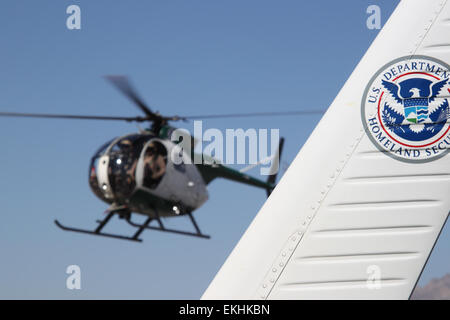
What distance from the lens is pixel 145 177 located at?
62.0ft

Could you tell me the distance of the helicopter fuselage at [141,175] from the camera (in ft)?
61.0

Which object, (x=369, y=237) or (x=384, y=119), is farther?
(x=384, y=119)

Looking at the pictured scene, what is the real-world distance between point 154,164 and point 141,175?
682 millimetres

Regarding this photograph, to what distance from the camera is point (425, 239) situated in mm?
2746

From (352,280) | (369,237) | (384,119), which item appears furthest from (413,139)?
(352,280)

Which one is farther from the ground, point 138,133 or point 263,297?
point 138,133

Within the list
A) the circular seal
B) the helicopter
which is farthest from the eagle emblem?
the helicopter

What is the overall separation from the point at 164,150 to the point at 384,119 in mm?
16752

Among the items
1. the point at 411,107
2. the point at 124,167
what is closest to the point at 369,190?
the point at 411,107

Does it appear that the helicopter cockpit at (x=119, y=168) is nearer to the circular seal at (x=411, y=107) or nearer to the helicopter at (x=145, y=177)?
the helicopter at (x=145, y=177)

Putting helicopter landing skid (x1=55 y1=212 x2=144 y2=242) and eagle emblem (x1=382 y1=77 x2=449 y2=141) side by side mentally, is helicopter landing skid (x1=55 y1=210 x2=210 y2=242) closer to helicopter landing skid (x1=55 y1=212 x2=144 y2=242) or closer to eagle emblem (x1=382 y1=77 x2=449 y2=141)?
helicopter landing skid (x1=55 y1=212 x2=144 y2=242)

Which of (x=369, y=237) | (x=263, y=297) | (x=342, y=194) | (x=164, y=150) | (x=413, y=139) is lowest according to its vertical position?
(x=263, y=297)

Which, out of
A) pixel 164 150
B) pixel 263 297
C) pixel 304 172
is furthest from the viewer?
pixel 164 150

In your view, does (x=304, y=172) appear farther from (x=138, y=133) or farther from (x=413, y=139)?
(x=138, y=133)
